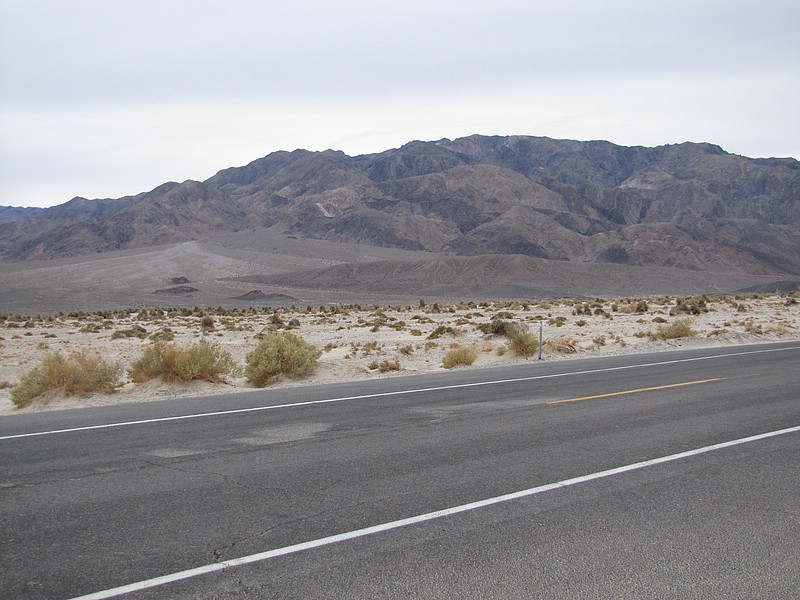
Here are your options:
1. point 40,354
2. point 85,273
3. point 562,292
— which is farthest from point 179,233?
point 40,354

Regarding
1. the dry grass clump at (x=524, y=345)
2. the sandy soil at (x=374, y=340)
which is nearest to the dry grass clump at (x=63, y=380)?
the sandy soil at (x=374, y=340)

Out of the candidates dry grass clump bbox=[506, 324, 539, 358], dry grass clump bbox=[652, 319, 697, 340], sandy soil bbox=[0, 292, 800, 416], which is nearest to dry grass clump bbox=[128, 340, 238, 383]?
sandy soil bbox=[0, 292, 800, 416]

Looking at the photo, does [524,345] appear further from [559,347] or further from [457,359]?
[457,359]

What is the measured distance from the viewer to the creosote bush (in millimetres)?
17000

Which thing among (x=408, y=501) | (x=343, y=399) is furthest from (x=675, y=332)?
(x=408, y=501)

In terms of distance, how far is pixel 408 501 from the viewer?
21.4 ft

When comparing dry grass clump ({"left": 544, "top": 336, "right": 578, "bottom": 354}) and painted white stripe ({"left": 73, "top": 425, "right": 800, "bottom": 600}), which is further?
dry grass clump ({"left": 544, "top": 336, "right": 578, "bottom": 354})

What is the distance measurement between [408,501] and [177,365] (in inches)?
423

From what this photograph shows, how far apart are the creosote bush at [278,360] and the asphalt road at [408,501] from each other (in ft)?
16.8

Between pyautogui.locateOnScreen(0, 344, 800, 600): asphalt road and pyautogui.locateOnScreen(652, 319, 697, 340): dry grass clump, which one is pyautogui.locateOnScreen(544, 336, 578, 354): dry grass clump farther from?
pyautogui.locateOnScreen(0, 344, 800, 600): asphalt road

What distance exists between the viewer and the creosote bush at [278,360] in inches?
669

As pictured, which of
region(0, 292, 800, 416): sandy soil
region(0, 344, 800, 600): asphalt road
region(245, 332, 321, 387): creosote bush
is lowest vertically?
region(0, 292, 800, 416): sandy soil

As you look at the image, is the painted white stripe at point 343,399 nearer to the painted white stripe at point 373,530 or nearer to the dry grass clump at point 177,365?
the dry grass clump at point 177,365

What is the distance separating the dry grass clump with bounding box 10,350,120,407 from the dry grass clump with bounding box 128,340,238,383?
0.98 meters
